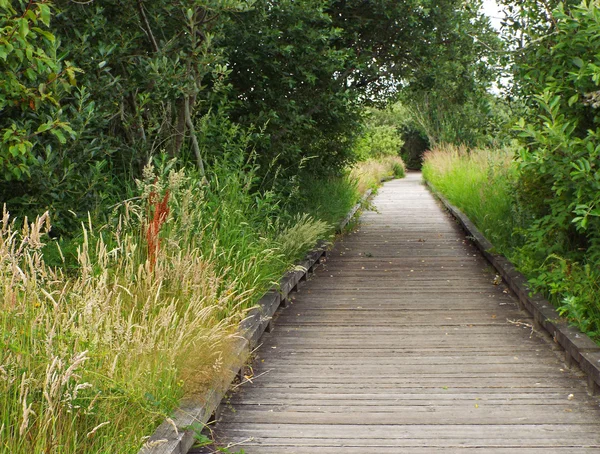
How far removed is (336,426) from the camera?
15.0 ft

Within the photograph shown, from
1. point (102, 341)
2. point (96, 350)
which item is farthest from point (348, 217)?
point (96, 350)

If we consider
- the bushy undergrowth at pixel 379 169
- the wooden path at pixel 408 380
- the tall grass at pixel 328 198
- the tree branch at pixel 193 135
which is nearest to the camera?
the wooden path at pixel 408 380

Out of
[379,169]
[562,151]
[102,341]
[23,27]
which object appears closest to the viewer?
[102,341]

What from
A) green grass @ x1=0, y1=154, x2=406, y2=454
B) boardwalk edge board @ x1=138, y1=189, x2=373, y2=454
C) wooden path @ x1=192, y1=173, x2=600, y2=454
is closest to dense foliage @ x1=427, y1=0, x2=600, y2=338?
wooden path @ x1=192, y1=173, x2=600, y2=454

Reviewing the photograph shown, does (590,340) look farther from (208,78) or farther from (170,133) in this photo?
(208,78)

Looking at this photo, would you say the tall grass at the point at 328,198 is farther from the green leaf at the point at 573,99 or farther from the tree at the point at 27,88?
the tree at the point at 27,88

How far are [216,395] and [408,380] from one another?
1.54 m

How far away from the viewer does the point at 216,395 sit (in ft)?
15.3

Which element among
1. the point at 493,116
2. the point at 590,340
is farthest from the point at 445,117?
the point at 590,340

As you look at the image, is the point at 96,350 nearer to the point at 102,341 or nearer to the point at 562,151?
the point at 102,341

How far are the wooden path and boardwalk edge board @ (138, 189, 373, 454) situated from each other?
18 cm

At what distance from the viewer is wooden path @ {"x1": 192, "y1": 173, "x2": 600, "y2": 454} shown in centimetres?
438

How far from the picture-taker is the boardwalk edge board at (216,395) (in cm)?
374

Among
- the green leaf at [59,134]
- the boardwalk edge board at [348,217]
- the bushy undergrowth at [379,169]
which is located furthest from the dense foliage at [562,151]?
the bushy undergrowth at [379,169]
